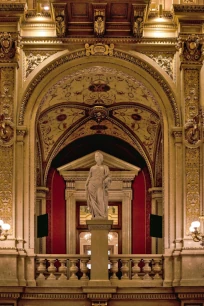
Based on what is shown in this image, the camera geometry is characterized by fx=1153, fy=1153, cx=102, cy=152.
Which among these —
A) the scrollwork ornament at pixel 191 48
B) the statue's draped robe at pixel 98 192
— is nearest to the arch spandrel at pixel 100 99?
the scrollwork ornament at pixel 191 48

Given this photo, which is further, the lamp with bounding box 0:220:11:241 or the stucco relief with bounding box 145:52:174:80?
the stucco relief with bounding box 145:52:174:80

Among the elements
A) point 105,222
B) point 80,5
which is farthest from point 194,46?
point 105,222

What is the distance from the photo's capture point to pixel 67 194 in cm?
2884

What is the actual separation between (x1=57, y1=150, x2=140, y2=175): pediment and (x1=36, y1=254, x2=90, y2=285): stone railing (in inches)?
225

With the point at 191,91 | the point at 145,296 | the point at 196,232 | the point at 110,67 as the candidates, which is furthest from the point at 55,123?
the point at 196,232

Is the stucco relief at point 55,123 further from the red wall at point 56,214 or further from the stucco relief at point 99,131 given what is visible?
the red wall at point 56,214

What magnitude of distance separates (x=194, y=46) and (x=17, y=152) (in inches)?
166

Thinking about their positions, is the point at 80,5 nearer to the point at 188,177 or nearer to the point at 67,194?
the point at 188,177

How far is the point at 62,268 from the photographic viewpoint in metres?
23.3

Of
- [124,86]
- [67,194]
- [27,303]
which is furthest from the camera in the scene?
[67,194]

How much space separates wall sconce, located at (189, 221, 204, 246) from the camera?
22.3 metres

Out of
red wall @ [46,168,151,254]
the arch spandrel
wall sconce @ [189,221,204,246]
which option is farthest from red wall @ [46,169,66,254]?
wall sconce @ [189,221,204,246]

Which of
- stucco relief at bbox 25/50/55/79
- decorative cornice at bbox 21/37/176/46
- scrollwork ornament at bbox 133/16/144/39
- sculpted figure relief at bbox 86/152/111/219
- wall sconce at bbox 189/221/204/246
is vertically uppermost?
scrollwork ornament at bbox 133/16/144/39

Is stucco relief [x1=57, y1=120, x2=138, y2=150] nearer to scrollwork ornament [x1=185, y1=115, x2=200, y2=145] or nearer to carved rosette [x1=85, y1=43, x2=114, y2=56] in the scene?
carved rosette [x1=85, y1=43, x2=114, y2=56]
